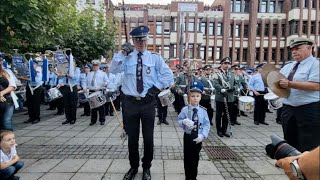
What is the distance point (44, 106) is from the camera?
14500 millimetres

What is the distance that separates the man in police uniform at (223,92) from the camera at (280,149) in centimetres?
611

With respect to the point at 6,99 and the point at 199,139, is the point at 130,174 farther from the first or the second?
the point at 6,99

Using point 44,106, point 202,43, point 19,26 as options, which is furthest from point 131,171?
point 202,43

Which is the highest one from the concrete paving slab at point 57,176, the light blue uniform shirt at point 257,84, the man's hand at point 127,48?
the man's hand at point 127,48

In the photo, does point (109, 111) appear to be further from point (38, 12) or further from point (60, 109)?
point (38, 12)

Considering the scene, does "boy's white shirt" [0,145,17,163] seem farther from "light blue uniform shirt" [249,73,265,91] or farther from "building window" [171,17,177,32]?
"building window" [171,17,177,32]

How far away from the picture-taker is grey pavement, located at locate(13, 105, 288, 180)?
4809mm

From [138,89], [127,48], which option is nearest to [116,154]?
[138,89]

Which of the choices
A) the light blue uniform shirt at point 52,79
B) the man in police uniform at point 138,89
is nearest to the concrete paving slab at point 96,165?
the man in police uniform at point 138,89

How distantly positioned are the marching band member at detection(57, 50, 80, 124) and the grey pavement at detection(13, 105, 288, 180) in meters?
0.51

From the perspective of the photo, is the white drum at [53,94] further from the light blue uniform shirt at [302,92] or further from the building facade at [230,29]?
the building facade at [230,29]

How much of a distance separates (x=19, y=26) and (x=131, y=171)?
Result: 413 cm

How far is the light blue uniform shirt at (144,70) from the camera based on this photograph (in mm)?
4484

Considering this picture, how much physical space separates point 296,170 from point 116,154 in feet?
15.8
